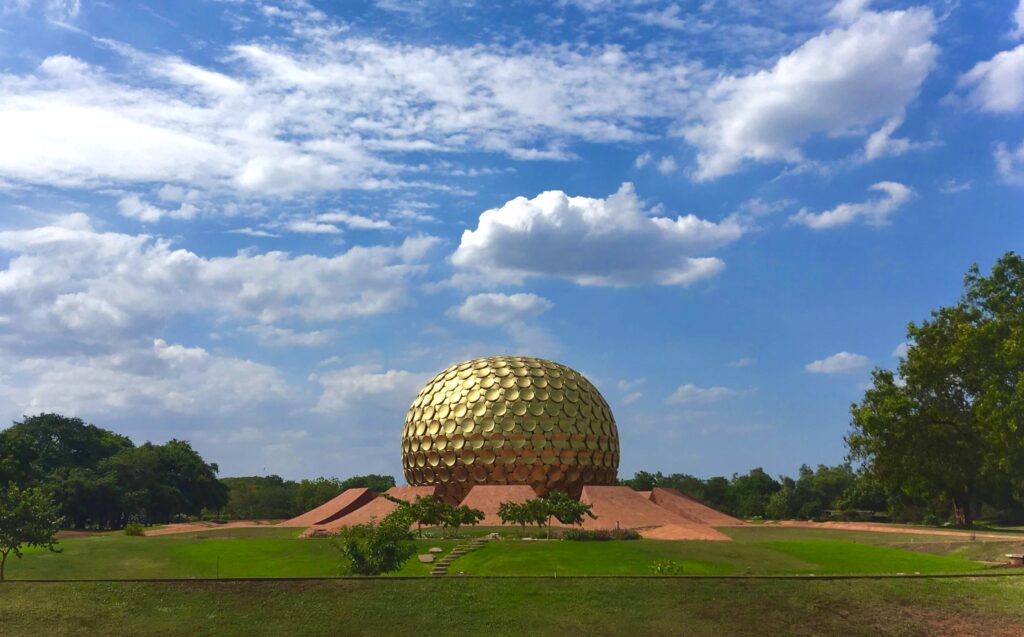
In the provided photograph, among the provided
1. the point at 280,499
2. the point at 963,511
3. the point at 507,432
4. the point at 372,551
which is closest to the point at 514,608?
the point at 372,551

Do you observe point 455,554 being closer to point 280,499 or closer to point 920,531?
point 920,531

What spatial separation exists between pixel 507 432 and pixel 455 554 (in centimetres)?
1752

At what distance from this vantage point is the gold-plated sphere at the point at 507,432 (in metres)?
43.9

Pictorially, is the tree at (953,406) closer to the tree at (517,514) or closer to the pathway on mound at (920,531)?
the pathway on mound at (920,531)

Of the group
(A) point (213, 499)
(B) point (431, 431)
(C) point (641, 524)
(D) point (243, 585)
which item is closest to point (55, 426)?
(A) point (213, 499)

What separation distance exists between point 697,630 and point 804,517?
47.2 meters

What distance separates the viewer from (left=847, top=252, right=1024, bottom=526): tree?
3747 centimetres

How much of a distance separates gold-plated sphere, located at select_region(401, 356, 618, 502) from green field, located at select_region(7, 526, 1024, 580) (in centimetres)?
1274

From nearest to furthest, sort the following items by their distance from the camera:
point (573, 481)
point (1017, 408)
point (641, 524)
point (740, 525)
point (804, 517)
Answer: point (1017, 408), point (641, 524), point (740, 525), point (573, 481), point (804, 517)

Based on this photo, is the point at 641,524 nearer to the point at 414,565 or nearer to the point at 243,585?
the point at 414,565

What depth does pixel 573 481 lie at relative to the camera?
45.4 meters

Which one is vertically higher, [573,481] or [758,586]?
[573,481]

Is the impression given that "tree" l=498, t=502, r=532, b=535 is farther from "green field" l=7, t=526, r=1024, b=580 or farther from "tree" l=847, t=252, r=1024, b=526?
"tree" l=847, t=252, r=1024, b=526

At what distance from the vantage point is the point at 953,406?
40531 millimetres
